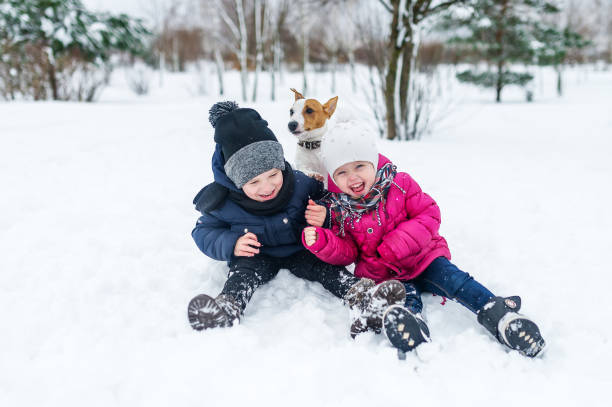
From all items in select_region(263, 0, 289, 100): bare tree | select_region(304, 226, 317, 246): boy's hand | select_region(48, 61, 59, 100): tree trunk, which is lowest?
select_region(304, 226, 317, 246): boy's hand

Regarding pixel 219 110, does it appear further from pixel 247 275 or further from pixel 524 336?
pixel 524 336

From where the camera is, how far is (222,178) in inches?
76.5

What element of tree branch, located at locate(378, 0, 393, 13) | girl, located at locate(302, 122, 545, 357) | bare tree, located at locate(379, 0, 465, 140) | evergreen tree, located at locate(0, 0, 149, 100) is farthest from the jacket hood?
evergreen tree, located at locate(0, 0, 149, 100)

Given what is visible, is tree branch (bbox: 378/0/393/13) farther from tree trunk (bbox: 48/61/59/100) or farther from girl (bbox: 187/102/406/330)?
tree trunk (bbox: 48/61/59/100)

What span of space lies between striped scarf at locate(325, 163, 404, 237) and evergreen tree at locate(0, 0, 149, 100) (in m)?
10.3

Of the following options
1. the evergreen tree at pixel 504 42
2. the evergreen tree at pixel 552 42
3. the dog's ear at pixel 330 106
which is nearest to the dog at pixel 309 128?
the dog's ear at pixel 330 106

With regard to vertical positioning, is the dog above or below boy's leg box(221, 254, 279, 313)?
above

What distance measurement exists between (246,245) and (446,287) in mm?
970

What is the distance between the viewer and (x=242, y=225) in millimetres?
2018

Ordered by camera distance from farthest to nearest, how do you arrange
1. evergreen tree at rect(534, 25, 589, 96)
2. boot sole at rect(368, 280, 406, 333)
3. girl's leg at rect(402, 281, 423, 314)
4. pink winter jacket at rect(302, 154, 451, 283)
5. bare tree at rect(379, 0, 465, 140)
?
evergreen tree at rect(534, 25, 589, 96)
bare tree at rect(379, 0, 465, 140)
pink winter jacket at rect(302, 154, 451, 283)
girl's leg at rect(402, 281, 423, 314)
boot sole at rect(368, 280, 406, 333)

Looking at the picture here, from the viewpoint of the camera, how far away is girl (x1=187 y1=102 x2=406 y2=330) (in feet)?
6.06

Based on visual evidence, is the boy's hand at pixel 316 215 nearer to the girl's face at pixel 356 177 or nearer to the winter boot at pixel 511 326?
the girl's face at pixel 356 177

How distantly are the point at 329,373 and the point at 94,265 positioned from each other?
5.10 feet

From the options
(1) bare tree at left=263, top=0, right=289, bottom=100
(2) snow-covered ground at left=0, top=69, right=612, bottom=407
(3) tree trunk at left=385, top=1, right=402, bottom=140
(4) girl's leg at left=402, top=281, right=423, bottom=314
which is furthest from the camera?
(1) bare tree at left=263, top=0, right=289, bottom=100
